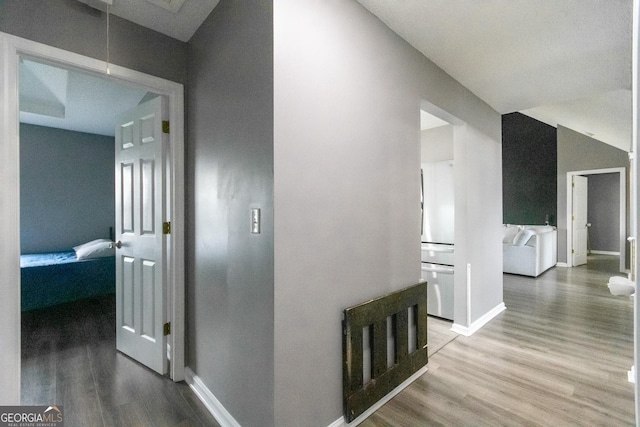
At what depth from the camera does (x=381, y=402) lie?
1833 millimetres

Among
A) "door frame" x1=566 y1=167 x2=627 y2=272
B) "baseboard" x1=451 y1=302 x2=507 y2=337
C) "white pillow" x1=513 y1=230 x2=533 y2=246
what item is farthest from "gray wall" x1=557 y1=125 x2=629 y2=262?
"baseboard" x1=451 y1=302 x2=507 y2=337

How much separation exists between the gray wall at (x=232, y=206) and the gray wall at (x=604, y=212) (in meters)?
10.1

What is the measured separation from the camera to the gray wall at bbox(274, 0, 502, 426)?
1.36 metres

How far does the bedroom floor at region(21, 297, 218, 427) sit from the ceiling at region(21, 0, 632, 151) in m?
2.43

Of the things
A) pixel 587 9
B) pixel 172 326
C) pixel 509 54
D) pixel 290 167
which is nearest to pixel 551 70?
pixel 509 54

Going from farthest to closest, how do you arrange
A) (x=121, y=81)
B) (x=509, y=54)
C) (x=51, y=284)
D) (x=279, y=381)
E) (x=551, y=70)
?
(x=51, y=284) → (x=551, y=70) → (x=509, y=54) → (x=121, y=81) → (x=279, y=381)

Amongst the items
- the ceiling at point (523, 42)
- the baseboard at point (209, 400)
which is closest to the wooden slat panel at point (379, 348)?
the baseboard at point (209, 400)

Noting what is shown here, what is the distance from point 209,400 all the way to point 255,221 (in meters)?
1.25

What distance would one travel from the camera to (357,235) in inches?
67.2

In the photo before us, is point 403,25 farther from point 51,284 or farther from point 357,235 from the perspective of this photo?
point 51,284

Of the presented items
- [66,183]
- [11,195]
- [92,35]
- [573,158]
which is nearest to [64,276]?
[66,183]

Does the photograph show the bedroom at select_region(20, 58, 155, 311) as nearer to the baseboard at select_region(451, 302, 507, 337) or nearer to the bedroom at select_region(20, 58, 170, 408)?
the bedroom at select_region(20, 58, 170, 408)

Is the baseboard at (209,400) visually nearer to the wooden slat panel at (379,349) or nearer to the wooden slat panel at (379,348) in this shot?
the wooden slat panel at (379,348)

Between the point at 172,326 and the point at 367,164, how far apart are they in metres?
1.78
